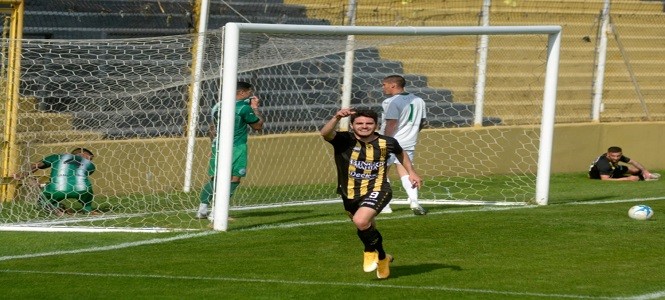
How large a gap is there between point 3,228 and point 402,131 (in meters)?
4.47

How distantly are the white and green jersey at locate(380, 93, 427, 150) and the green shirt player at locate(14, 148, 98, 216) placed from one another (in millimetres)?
3255

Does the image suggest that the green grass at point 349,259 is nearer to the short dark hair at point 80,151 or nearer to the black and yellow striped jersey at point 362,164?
the black and yellow striped jersey at point 362,164

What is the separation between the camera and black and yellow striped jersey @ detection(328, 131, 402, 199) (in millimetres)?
10242

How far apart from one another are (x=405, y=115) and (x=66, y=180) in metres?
3.74

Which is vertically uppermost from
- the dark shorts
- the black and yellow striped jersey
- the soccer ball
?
the black and yellow striped jersey

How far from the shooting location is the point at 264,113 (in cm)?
1794

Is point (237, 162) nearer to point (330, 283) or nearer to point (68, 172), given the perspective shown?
point (68, 172)

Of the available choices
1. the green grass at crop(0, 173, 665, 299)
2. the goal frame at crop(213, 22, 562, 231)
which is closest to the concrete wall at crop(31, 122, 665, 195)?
the green grass at crop(0, 173, 665, 299)

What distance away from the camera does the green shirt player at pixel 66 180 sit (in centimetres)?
1430

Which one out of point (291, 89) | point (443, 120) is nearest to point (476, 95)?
point (443, 120)

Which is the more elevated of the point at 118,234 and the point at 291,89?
the point at 291,89

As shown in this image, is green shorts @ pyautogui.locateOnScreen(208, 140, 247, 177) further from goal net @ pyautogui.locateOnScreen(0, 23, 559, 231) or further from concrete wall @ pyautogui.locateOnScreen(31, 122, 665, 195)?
concrete wall @ pyautogui.locateOnScreen(31, 122, 665, 195)

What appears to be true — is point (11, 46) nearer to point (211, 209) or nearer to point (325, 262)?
point (211, 209)

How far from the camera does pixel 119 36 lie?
58.2 ft
